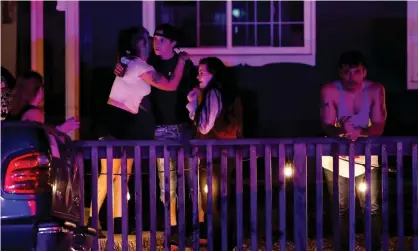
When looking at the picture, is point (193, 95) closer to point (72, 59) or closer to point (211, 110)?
point (211, 110)

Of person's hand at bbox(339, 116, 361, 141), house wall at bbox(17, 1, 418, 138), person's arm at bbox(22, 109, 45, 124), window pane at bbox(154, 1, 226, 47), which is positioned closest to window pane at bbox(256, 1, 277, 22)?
window pane at bbox(154, 1, 226, 47)

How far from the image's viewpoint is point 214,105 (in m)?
7.36

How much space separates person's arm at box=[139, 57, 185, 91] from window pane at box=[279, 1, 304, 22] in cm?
279

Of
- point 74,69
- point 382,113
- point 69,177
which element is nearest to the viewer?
point 69,177

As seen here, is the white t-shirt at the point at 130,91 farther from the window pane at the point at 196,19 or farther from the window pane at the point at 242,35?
the window pane at the point at 242,35

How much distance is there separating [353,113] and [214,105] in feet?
4.50

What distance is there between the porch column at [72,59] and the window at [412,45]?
4.13m

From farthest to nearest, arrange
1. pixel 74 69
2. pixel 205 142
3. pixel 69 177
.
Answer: pixel 74 69, pixel 205 142, pixel 69 177

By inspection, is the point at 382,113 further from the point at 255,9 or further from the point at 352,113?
the point at 255,9

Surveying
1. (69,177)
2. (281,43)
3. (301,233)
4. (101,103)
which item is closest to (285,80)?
(281,43)

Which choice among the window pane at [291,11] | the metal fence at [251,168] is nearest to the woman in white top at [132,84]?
the metal fence at [251,168]

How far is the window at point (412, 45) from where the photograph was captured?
395 inches

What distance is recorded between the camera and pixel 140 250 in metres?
7.26

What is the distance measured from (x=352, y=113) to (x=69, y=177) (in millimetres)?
3025
